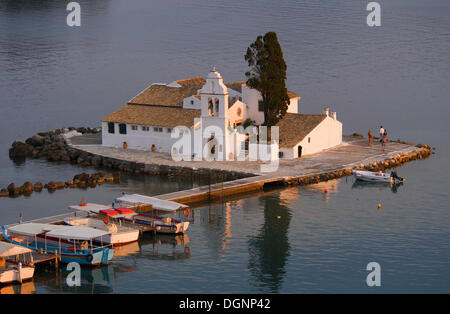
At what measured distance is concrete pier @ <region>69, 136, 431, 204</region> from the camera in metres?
72.0

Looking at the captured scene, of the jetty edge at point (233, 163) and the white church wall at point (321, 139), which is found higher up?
the white church wall at point (321, 139)

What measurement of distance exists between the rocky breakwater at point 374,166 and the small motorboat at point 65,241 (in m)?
22.0

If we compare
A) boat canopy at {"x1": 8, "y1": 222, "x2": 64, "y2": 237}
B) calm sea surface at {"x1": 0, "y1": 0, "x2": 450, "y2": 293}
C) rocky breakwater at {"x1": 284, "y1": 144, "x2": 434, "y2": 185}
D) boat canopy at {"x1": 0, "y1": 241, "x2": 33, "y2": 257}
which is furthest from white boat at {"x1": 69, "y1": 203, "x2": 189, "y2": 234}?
rocky breakwater at {"x1": 284, "y1": 144, "x2": 434, "y2": 185}

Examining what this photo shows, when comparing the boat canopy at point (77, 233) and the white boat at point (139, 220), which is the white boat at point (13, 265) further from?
the white boat at point (139, 220)

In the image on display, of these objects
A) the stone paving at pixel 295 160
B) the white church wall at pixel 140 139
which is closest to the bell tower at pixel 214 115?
the stone paving at pixel 295 160

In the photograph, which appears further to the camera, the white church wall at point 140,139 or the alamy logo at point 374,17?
the alamy logo at point 374,17

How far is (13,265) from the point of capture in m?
54.0

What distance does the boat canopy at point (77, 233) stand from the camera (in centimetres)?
5641

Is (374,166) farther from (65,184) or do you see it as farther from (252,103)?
(65,184)

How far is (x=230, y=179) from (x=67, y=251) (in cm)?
2276

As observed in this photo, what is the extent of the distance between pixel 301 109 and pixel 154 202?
49887 millimetres

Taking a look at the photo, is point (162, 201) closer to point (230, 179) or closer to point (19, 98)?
point (230, 179)

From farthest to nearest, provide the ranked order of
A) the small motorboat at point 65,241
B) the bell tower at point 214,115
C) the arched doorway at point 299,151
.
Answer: the arched doorway at point 299,151, the bell tower at point 214,115, the small motorboat at point 65,241

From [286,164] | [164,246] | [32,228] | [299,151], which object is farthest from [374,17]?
[32,228]
